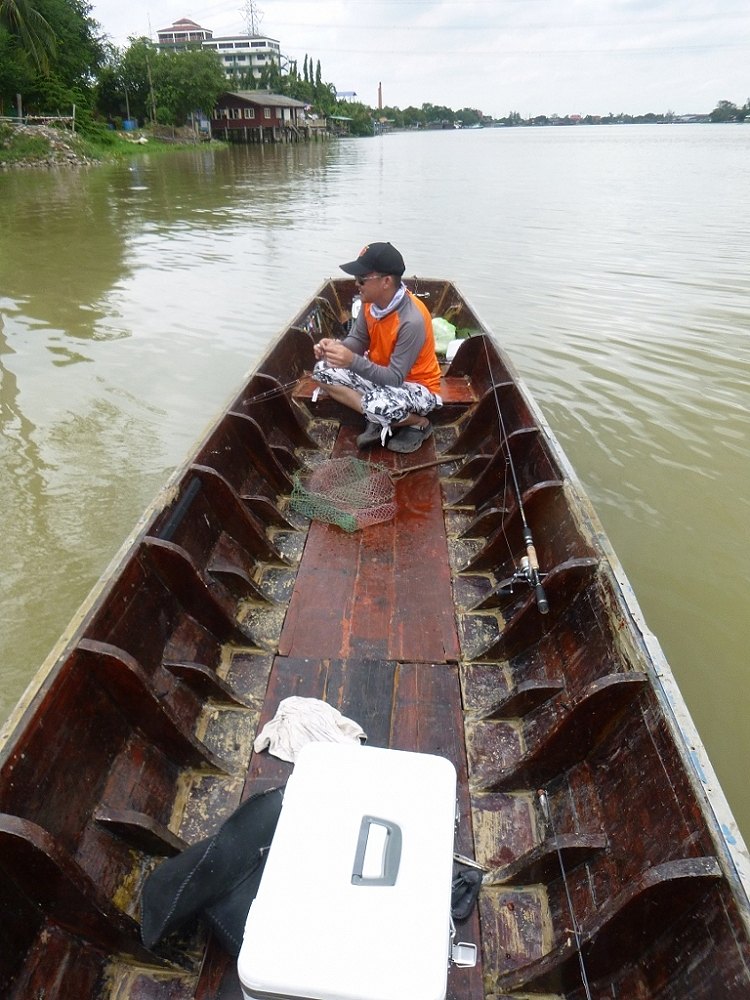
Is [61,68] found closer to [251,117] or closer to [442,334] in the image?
[251,117]

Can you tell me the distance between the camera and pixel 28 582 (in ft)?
16.7

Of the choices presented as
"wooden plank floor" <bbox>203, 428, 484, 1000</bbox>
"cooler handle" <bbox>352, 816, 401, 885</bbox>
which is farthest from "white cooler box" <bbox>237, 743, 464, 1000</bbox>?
"wooden plank floor" <bbox>203, 428, 484, 1000</bbox>

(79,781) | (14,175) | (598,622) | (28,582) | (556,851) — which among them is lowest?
(28,582)

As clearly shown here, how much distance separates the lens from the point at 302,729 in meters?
2.93

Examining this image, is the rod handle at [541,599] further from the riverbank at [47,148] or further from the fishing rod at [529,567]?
the riverbank at [47,148]

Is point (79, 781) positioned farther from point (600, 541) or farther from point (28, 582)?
point (28, 582)

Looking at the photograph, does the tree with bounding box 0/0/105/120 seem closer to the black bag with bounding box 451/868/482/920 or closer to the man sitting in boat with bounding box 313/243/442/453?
the man sitting in boat with bounding box 313/243/442/453

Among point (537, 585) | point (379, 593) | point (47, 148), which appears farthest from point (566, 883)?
point (47, 148)

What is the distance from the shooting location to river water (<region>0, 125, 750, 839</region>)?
16.8 ft

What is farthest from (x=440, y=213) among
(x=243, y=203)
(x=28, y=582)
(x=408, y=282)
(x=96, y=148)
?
(x=96, y=148)

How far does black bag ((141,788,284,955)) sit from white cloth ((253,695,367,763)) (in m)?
0.70

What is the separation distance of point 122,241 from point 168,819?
18.7 metres

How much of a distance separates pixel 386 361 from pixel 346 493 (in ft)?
4.69

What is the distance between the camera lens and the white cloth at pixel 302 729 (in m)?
2.87
